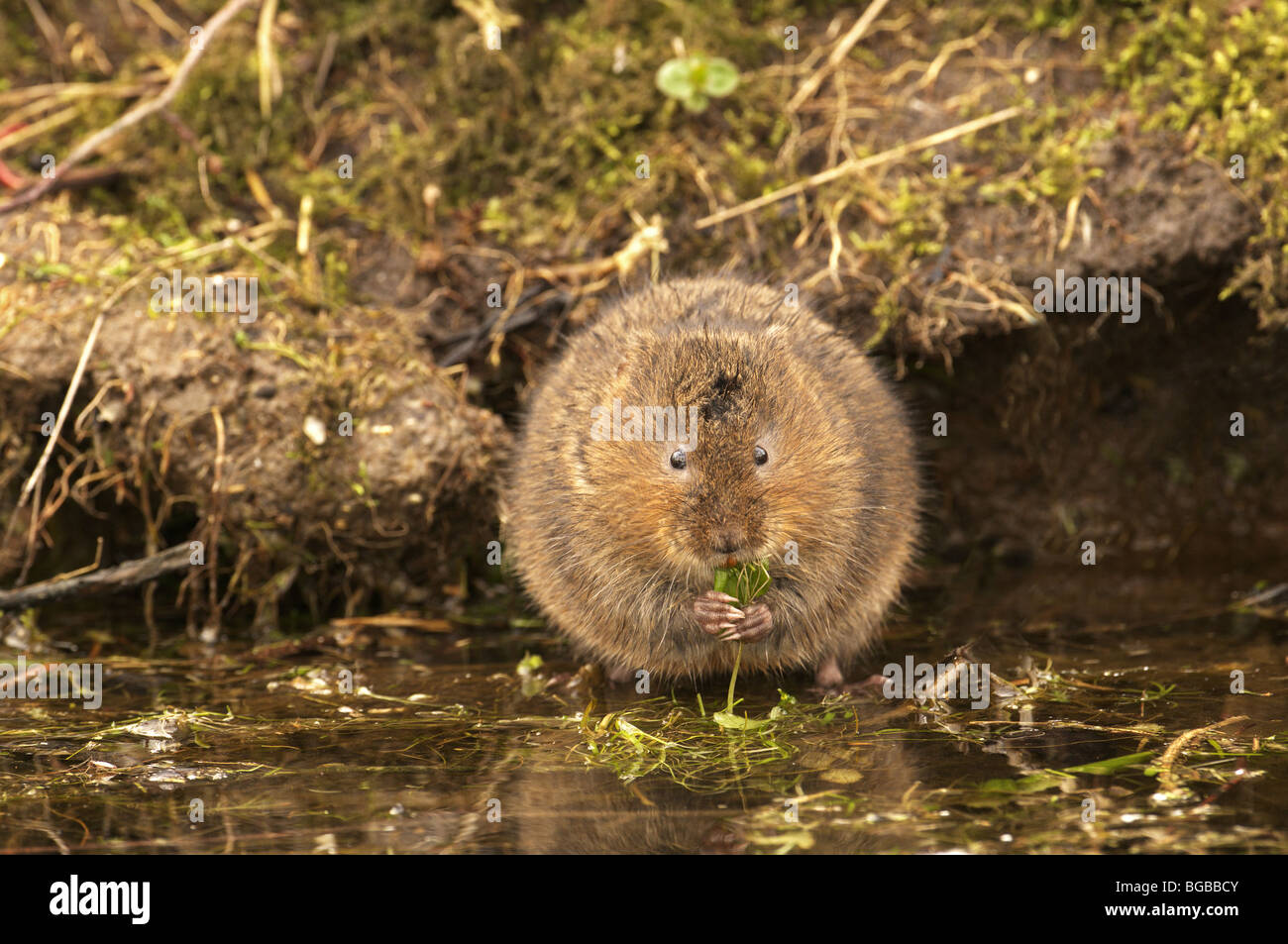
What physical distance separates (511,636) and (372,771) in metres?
2.09

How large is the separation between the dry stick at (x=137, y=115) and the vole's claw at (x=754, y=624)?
4.42m

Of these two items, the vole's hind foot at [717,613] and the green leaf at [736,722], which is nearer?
the green leaf at [736,722]

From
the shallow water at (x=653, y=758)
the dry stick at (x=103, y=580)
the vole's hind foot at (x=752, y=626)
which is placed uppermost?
the dry stick at (x=103, y=580)

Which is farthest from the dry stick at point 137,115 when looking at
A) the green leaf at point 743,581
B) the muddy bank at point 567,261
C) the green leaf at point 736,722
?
the green leaf at point 736,722

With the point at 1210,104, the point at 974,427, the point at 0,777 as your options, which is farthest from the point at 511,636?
the point at 1210,104

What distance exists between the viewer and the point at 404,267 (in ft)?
22.3

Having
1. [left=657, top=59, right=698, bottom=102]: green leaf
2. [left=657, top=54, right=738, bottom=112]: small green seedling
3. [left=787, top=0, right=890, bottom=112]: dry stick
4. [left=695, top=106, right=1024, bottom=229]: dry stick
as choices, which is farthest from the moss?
[left=657, top=59, right=698, bottom=102]: green leaf

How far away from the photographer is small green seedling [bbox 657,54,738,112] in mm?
6555

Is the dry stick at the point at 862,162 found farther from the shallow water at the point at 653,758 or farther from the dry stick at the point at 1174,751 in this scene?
the dry stick at the point at 1174,751

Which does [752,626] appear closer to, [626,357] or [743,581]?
[743,581]

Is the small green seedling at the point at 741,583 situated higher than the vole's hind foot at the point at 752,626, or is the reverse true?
the small green seedling at the point at 741,583

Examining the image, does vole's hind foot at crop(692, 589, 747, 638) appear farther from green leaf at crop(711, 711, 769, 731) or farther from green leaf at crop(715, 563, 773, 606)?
green leaf at crop(711, 711, 769, 731)

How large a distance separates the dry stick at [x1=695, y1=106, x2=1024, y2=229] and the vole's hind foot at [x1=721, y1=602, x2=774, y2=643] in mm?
2569

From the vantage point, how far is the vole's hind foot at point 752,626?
182 inches
